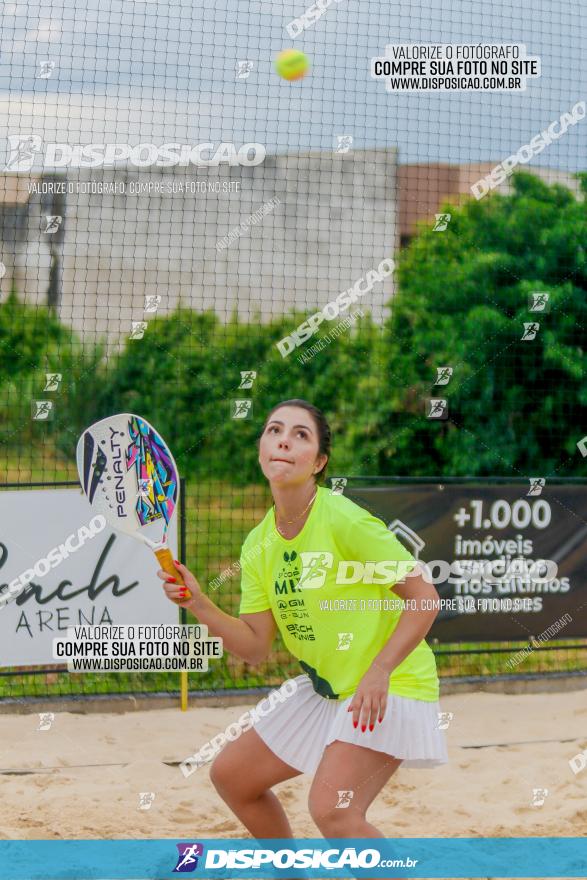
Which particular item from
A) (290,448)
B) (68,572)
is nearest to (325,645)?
(290,448)

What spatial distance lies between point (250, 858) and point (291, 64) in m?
4.74

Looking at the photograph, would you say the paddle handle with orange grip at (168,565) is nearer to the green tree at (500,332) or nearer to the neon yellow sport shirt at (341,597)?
the neon yellow sport shirt at (341,597)

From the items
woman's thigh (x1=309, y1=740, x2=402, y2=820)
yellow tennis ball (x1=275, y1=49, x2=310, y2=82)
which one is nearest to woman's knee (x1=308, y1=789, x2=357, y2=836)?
woman's thigh (x1=309, y1=740, x2=402, y2=820)

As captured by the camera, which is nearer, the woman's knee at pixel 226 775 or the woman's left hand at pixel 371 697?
the woman's left hand at pixel 371 697

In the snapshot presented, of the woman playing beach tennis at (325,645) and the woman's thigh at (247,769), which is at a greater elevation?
the woman playing beach tennis at (325,645)

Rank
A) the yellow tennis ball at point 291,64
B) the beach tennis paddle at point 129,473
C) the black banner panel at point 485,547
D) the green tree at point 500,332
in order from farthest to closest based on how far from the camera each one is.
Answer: the green tree at point 500,332
the yellow tennis ball at point 291,64
the black banner panel at point 485,547
the beach tennis paddle at point 129,473

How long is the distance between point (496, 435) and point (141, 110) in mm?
3840

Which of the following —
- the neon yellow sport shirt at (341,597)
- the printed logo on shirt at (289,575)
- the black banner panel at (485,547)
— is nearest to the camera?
the neon yellow sport shirt at (341,597)

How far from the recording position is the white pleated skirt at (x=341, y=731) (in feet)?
9.40

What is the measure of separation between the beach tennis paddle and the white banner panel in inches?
70.6

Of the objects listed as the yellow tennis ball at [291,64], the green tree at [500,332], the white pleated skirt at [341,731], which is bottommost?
the white pleated skirt at [341,731]

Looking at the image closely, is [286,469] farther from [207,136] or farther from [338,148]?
[207,136]

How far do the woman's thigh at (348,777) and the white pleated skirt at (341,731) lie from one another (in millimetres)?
29

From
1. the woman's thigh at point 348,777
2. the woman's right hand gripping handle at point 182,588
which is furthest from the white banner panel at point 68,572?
the woman's thigh at point 348,777
